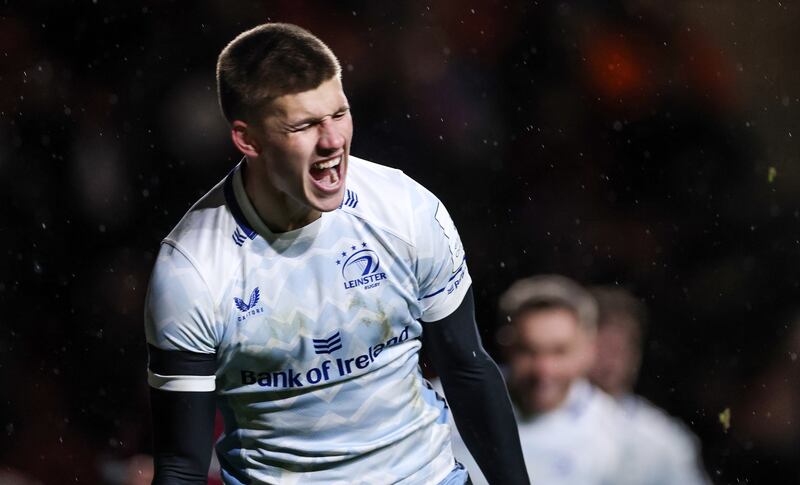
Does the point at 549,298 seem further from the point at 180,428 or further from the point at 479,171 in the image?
the point at 180,428

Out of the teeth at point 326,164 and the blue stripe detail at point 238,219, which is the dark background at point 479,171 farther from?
the teeth at point 326,164

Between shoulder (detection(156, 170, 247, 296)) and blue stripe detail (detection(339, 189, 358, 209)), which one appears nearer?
shoulder (detection(156, 170, 247, 296))

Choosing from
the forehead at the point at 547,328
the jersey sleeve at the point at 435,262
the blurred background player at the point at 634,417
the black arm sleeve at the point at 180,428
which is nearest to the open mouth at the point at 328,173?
the jersey sleeve at the point at 435,262

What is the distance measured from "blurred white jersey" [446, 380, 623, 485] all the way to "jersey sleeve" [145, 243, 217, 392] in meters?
1.39

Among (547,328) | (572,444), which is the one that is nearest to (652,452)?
(572,444)

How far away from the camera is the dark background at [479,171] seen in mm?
4223

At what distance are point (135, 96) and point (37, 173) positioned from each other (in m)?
0.39

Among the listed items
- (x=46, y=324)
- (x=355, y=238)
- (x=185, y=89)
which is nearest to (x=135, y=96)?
(x=185, y=89)

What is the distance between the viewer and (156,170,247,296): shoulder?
2506 millimetres

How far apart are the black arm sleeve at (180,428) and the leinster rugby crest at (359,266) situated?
0.33m

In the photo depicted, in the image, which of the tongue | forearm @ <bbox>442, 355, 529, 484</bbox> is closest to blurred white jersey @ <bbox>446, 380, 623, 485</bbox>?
forearm @ <bbox>442, 355, 529, 484</bbox>

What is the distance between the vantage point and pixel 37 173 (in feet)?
14.1

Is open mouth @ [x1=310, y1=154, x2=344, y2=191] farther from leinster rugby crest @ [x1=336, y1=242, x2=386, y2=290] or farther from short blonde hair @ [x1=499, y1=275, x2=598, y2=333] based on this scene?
short blonde hair @ [x1=499, y1=275, x2=598, y2=333]

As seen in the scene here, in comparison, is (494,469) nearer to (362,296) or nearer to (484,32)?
(362,296)
